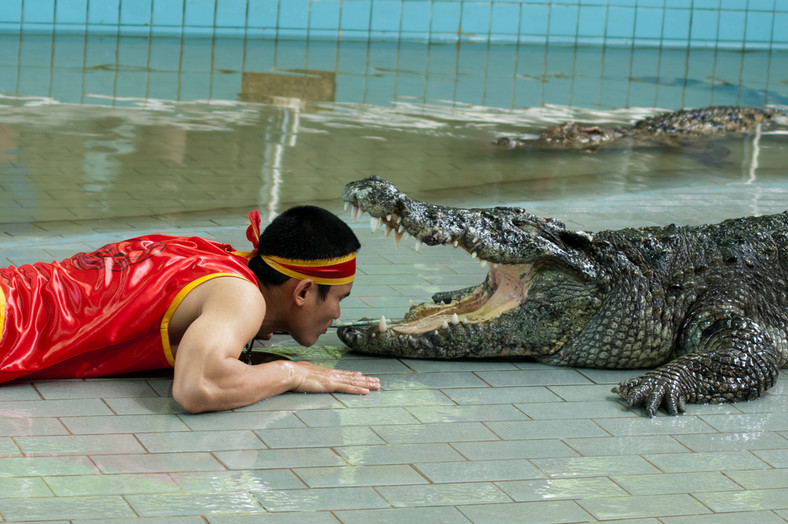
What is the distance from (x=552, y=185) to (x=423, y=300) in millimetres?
3257

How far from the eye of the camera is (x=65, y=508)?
102 inches

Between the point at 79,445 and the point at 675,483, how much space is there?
1.74 metres

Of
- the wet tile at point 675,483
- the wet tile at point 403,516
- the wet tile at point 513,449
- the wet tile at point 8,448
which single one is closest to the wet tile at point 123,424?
the wet tile at point 8,448

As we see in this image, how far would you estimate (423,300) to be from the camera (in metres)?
4.74

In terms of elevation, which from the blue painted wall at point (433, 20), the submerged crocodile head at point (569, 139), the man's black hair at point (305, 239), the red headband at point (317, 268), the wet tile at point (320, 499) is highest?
the blue painted wall at point (433, 20)

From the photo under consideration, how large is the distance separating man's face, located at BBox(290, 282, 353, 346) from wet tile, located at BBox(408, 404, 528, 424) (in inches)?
17.5

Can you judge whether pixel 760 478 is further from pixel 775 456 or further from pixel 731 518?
pixel 731 518

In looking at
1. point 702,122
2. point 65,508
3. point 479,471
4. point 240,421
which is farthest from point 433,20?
point 65,508

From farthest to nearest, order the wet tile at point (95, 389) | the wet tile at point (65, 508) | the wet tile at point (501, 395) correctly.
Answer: the wet tile at point (501, 395), the wet tile at point (95, 389), the wet tile at point (65, 508)

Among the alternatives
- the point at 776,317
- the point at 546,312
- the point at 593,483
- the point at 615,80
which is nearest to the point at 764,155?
the point at 615,80

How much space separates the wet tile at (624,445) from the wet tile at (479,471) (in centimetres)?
25

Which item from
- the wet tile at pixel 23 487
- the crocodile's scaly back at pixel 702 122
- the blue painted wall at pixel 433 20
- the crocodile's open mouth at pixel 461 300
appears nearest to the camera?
the wet tile at pixel 23 487

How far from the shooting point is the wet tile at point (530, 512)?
2707 mm

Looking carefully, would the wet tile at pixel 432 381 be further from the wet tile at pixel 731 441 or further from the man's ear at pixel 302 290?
the wet tile at pixel 731 441
